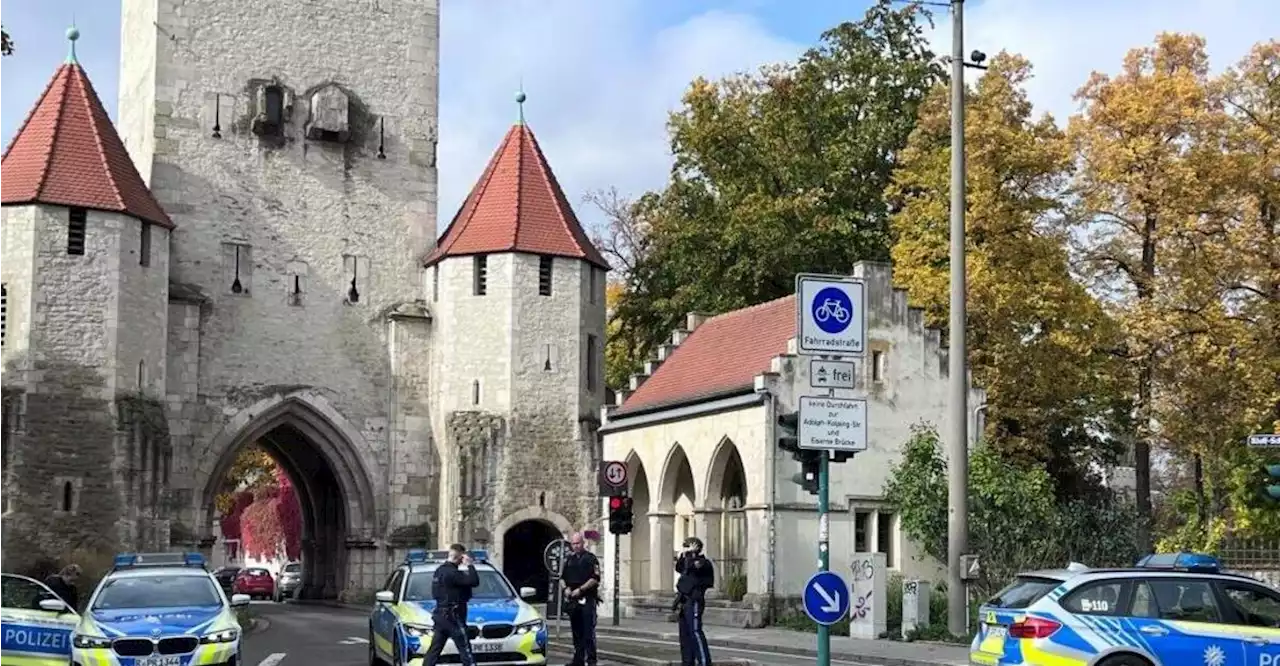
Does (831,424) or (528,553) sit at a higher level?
(831,424)

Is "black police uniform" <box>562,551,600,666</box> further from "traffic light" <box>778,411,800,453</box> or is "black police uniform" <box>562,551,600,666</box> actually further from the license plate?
"traffic light" <box>778,411,800,453</box>

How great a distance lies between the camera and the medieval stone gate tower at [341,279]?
46.3 m

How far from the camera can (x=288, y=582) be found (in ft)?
199

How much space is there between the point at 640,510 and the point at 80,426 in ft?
45.5

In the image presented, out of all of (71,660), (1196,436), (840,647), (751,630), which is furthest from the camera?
(1196,436)

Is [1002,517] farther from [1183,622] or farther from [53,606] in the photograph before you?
[53,606]

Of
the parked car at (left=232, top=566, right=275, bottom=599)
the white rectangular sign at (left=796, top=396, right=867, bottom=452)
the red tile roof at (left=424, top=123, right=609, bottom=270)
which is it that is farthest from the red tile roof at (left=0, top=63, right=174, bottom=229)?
the white rectangular sign at (left=796, top=396, right=867, bottom=452)

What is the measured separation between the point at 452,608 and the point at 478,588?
5.96ft

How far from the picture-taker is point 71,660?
57.7ft

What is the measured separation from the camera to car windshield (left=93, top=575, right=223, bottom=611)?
1806 centimetres

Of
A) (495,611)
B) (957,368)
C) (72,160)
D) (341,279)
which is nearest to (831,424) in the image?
(495,611)


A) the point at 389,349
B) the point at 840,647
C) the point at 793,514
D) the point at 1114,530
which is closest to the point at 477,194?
the point at 389,349

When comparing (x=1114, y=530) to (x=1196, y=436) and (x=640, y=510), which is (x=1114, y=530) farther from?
(x=640, y=510)

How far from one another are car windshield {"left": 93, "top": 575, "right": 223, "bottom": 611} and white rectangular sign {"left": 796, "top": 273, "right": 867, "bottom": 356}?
7340 mm
